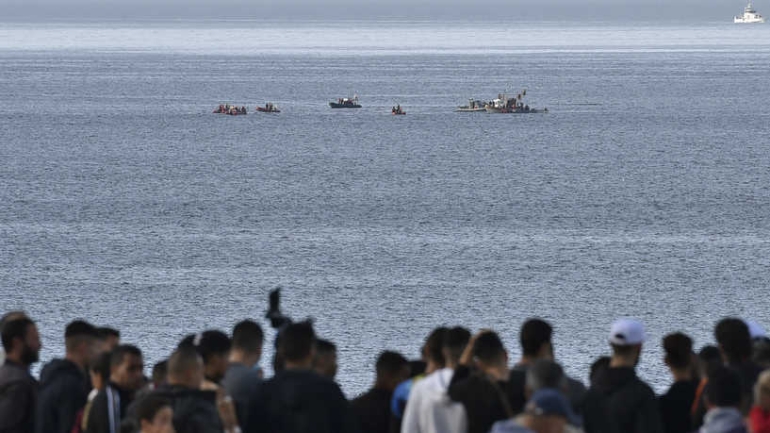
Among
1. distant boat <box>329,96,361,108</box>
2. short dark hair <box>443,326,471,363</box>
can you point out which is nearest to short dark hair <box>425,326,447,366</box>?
short dark hair <box>443,326,471,363</box>

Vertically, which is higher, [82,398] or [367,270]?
[82,398]

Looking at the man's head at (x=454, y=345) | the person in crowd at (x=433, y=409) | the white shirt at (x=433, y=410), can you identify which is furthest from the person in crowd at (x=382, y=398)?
the white shirt at (x=433, y=410)

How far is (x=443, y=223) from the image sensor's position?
80.4m

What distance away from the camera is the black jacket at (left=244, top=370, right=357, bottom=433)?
10.4 metres

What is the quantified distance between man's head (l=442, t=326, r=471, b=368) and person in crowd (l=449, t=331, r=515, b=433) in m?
0.36

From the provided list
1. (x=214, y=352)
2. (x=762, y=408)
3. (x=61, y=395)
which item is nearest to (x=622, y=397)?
(x=762, y=408)

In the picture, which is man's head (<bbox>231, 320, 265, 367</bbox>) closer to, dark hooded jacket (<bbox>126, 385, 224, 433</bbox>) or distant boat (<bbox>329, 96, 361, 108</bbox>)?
dark hooded jacket (<bbox>126, 385, 224, 433</bbox>)

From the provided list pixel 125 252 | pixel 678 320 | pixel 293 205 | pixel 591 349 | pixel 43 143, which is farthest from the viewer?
pixel 43 143

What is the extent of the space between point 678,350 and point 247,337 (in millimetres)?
3279

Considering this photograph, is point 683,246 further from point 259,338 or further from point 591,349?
point 259,338

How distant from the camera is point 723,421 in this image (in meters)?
9.57

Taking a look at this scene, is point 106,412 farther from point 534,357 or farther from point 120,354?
point 534,357

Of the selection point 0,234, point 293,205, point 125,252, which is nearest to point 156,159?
point 293,205

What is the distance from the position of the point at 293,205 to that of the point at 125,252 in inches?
742
